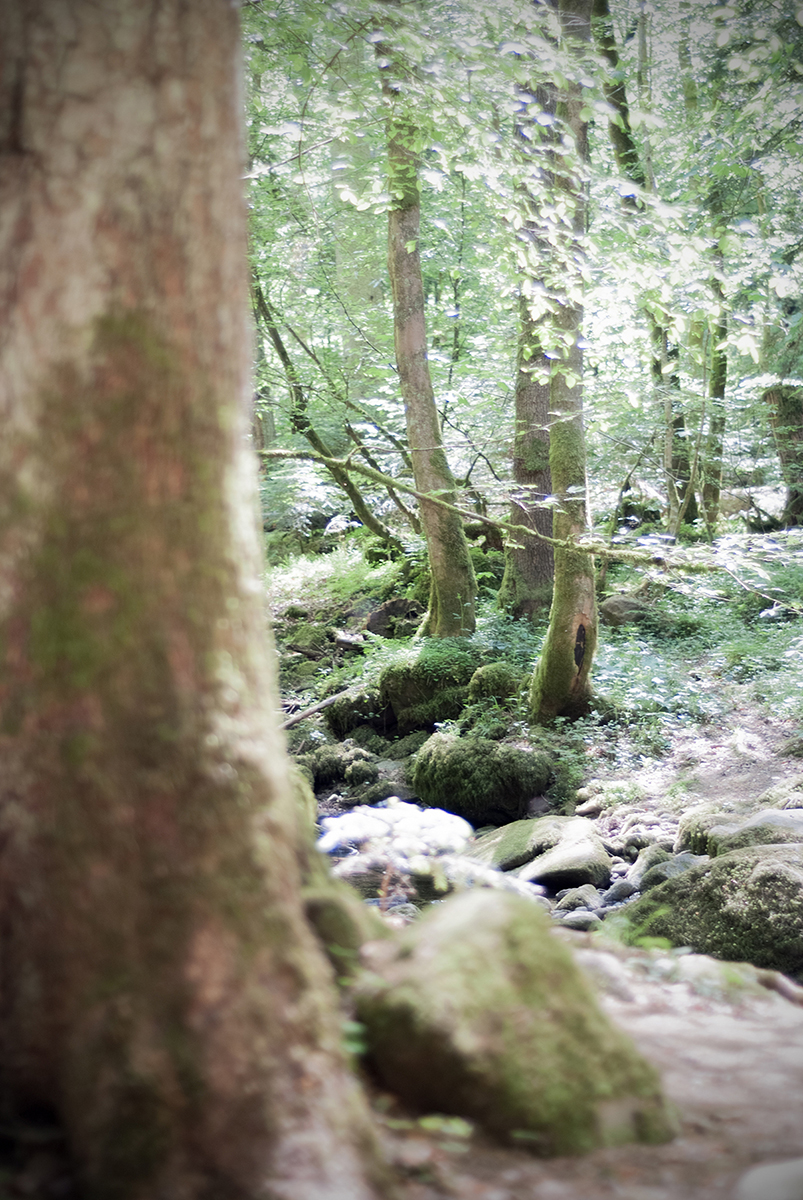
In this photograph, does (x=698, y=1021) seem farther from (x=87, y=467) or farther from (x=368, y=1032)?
(x=87, y=467)

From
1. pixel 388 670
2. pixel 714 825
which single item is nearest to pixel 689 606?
pixel 388 670

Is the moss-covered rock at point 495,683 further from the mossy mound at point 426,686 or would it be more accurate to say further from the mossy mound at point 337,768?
Result: the mossy mound at point 337,768

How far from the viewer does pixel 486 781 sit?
309 inches

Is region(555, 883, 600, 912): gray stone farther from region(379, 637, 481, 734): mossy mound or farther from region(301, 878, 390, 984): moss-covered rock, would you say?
region(379, 637, 481, 734): mossy mound

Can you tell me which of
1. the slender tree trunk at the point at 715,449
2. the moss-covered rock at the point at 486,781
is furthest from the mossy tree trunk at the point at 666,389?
the moss-covered rock at the point at 486,781

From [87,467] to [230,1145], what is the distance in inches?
51.1

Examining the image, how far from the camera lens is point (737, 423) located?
13.2 metres

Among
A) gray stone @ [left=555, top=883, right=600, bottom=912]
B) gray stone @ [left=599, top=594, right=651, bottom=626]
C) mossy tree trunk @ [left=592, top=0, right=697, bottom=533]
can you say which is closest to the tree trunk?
gray stone @ [left=599, top=594, right=651, bottom=626]

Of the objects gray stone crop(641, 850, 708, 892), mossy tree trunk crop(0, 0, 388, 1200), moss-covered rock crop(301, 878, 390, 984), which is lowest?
gray stone crop(641, 850, 708, 892)

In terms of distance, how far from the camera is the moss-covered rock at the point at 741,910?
3.88 metres

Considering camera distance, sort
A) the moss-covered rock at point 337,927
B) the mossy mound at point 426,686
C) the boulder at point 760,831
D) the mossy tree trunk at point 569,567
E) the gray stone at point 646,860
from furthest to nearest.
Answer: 1. the mossy mound at point 426,686
2. the mossy tree trunk at point 569,567
3. the gray stone at point 646,860
4. the boulder at point 760,831
5. the moss-covered rock at point 337,927

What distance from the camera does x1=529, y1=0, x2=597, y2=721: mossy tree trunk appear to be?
27.3ft

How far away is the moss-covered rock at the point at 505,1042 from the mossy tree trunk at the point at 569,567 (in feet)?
21.4

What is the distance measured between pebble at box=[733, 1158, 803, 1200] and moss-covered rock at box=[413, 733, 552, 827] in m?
6.26
